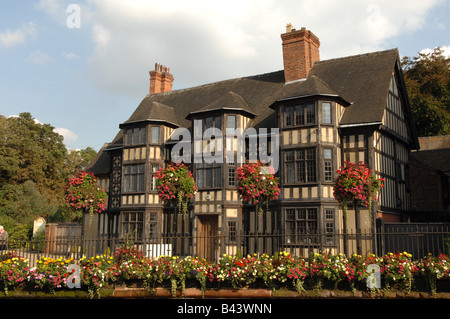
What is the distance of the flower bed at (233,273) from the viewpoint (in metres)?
11.8

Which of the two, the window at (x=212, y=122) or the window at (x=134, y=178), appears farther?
the window at (x=134, y=178)

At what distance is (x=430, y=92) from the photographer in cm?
3656

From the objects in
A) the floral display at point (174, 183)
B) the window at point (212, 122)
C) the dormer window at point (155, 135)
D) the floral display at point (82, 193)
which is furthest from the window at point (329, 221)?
the floral display at point (82, 193)

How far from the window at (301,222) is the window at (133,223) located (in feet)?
29.8

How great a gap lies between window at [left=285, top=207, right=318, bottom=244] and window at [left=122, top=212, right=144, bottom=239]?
908cm

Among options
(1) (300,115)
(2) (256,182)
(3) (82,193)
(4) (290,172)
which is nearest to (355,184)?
(2) (256,182)

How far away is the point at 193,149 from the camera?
25656mm

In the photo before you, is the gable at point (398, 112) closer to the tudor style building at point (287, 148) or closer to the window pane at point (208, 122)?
the tudor style building at point (287, 148)

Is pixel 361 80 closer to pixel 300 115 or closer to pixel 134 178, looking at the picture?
pixel 300 115

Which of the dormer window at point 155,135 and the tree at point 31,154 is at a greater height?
the tree at point 31,154

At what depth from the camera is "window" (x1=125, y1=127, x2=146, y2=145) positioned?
27.0 metres

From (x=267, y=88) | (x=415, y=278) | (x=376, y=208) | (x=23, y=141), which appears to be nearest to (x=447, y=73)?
(x=267, y=88)
